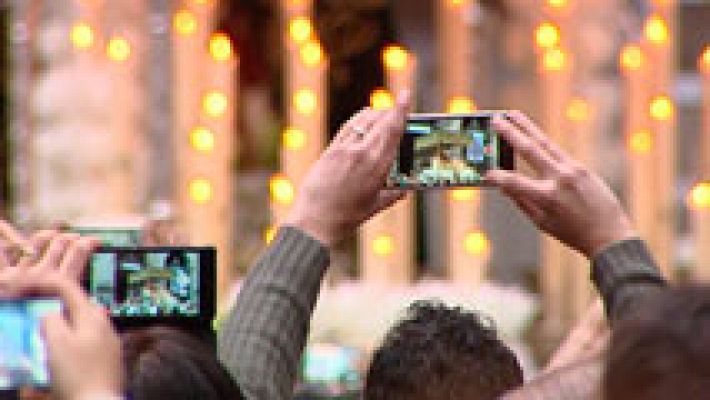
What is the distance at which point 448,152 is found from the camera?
192 centimetres

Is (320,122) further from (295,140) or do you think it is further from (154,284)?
(154,284)

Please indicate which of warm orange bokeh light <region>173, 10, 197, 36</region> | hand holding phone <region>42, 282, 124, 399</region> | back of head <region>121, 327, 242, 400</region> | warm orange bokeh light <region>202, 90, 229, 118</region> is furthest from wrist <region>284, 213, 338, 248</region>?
warm orange bokeh light <region>173, 10, 197, 36</region>

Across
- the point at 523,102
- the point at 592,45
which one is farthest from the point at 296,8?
the point at 523,102

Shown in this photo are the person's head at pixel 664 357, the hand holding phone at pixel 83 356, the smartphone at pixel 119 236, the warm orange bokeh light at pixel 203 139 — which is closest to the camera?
the person's head at pixel 664 357

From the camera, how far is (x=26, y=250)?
176 cm

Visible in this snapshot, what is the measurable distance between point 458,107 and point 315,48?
0.28 m

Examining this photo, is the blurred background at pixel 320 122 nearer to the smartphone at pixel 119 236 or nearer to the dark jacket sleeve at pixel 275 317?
the smartphone at pixel 119 236

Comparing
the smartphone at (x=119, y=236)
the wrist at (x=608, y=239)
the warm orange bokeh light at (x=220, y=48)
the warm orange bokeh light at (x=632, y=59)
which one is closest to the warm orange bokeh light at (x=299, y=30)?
the warm orange bokeh light at (x=220, y=48)

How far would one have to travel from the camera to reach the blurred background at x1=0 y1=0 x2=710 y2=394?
4.02 metres

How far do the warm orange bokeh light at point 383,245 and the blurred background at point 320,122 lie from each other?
0.01 meters

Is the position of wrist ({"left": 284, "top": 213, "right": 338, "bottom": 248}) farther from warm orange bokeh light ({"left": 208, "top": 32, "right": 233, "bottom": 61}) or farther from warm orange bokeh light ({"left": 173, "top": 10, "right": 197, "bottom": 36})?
warm orange bokeh light ({"left": 173, "top": 10, "right": 197, "bottom": 36})

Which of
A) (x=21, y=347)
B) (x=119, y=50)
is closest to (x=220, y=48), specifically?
(x=119, y=50)

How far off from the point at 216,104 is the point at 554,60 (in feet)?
2.00

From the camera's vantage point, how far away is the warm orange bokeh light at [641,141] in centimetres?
413
